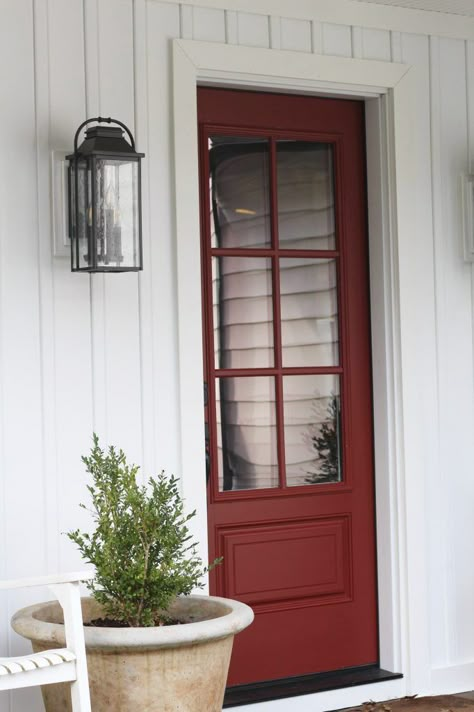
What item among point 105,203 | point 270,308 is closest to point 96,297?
point 105,203

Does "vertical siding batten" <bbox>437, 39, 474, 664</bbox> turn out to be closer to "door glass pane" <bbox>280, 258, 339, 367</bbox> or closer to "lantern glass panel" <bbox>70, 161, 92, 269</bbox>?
"door glass pane" <bbox>280, 258, 339, 367</bbox>

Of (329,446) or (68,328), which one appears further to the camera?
(329,446)

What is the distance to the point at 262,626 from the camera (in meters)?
3.97

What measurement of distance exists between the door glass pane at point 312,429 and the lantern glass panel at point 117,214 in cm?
95

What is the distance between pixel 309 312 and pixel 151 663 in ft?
5.34

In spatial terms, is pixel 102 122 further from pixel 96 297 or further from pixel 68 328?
pixel 68 328

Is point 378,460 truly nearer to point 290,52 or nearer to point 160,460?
point 160,460

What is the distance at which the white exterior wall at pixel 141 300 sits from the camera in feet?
11.3

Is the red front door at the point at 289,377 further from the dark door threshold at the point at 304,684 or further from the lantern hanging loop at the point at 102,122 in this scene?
the lantern hanging loop at the point at 102,122

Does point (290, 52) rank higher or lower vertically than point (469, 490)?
higher

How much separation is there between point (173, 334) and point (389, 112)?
1.21 metres

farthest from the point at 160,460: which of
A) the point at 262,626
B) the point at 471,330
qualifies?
the point at 471,330

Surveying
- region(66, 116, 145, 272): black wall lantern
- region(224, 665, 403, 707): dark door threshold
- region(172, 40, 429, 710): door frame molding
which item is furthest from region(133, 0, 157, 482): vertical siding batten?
region(224, 665, 403, 707): dark door threshold

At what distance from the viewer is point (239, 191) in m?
3.99
